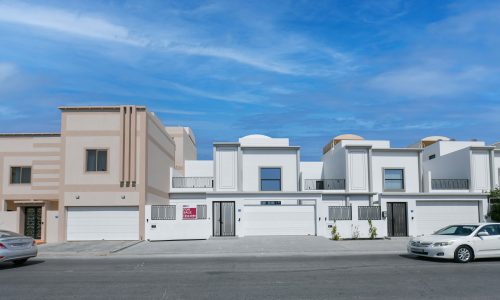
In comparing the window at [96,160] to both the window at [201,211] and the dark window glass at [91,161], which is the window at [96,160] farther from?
the window at [201,211]

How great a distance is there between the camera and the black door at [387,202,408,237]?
30844 mm

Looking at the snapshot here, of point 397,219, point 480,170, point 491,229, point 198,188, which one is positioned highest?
point 480,170

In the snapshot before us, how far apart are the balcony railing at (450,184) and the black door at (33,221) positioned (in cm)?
2659

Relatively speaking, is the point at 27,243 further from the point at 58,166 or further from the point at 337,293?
the point at 58,166

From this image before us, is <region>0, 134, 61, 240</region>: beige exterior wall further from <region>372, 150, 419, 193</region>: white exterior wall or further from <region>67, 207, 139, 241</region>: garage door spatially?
<region>372, 150, 419, 193</region>: white exterior wall

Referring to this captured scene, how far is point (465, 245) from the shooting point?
1666 centimetres

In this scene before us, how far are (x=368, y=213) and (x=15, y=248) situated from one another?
19325 mm

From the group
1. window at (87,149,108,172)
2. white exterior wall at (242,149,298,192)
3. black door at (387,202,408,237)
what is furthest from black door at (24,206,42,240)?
black door at (387,202,408,237)

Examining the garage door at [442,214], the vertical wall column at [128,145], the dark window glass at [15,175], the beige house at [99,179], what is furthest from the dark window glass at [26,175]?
the garage door at [442,214]

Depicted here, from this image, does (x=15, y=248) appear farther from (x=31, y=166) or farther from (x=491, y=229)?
(x=491, y=229)

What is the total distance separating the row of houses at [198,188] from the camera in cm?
2858

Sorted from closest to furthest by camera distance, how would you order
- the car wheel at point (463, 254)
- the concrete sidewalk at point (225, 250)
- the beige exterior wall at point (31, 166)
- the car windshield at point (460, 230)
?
the car wheel at point (463, 254) < the car windshield at point (460, 230) < the concrete sidewalk at point (225, 250) < the beige exterior wall at point (31, 166)

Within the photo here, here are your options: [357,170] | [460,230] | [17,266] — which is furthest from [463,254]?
[357,170]

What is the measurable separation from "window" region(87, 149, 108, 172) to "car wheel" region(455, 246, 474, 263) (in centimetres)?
1944
